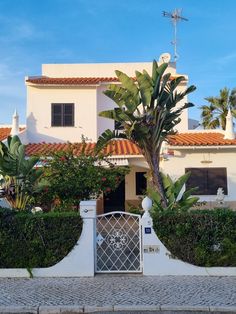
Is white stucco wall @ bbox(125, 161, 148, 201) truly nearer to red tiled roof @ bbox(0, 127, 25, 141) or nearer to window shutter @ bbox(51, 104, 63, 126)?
window shutter @ bbox(51, 104, 63, 126)

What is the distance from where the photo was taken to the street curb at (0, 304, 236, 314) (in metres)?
7.90

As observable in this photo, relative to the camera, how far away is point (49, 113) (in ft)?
78.4

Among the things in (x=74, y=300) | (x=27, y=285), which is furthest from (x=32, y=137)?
(x=74, y=300)

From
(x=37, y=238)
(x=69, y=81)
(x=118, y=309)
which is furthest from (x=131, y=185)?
(x=118, y=309)

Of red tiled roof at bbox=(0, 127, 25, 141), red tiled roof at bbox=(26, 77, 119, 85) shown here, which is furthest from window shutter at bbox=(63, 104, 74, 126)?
red tiled roof at bbox=(0, 127, 25, 141)

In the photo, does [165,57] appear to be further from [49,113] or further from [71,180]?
[71,180]

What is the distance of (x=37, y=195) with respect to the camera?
45.5 ft

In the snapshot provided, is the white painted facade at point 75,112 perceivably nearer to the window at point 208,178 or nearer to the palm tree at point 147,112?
the window at point 208,178

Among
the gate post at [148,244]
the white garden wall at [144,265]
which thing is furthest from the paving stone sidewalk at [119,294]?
the gate post at [148,244]

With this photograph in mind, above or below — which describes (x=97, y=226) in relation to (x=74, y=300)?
above

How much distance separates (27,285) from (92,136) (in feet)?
48.4

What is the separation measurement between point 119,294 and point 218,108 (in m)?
29.7

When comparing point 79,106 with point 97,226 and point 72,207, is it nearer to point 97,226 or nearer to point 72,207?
point 72,207

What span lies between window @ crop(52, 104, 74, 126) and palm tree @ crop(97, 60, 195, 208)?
11.0 metres
